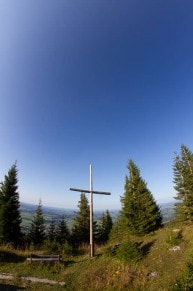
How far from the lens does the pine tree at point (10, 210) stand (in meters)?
33.5

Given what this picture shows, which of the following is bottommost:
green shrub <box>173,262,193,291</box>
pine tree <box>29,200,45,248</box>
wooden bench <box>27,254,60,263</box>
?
green shrub <box>173,262,193,291</box>

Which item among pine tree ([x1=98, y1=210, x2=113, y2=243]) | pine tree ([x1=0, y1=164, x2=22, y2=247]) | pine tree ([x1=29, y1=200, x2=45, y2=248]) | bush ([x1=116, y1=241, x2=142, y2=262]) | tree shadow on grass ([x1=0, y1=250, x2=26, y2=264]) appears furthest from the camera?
pine tree ([x1=98, y1=210, x2=113, y2=243])

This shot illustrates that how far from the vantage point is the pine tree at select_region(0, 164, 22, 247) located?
Result: 1320 inches

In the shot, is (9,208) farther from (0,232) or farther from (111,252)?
(111,252)

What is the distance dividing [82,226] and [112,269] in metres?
30.7

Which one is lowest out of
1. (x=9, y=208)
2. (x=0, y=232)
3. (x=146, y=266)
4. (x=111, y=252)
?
(x=146, y=266)

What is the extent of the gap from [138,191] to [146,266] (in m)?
20.5

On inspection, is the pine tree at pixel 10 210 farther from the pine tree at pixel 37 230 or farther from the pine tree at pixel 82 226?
the pine tree at pixel 82 226

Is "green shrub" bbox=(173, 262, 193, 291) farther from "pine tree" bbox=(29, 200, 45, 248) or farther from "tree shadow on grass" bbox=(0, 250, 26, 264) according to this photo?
"pine tree" bbox=(29, 200, 45, 248)

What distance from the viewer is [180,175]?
109 ft

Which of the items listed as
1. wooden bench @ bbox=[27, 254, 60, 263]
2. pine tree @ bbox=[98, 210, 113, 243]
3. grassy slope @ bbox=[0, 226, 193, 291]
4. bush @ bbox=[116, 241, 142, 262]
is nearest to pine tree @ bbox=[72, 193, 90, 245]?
pine tree @ bbox=[98, 210, 113, 243]

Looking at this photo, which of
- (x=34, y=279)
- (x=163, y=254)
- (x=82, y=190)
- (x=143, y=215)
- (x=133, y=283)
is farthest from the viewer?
(x=143, y=215)

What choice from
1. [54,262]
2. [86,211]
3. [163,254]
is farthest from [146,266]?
[86,211]

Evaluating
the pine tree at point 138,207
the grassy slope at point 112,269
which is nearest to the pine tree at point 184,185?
the pine tree at point 138,207
